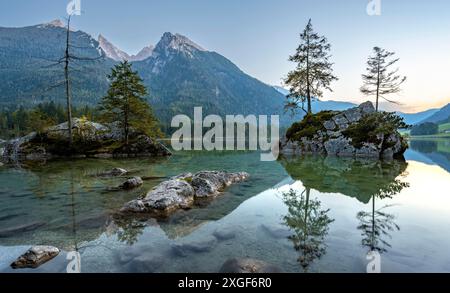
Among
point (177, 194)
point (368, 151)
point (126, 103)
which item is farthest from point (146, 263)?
point (368, 151)

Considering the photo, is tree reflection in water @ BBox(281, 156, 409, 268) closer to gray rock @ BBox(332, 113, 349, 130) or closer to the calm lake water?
the calm lake water

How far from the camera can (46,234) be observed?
758 centimetres

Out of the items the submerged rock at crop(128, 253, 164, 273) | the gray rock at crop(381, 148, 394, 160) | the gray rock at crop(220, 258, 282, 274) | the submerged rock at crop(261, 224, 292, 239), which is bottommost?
the submerged rock at crop(261, 224, 292, 239)

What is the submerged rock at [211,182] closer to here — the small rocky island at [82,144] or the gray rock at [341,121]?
the small rocky island at [82,144]

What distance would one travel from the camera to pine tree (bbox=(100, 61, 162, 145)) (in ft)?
109

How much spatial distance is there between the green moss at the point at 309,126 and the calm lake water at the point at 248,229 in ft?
80.9

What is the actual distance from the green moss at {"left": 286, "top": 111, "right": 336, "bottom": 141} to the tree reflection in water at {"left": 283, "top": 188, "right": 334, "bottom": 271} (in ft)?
91.0

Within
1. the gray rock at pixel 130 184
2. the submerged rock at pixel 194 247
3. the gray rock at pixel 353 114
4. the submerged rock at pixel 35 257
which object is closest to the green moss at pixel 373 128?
the gray rock at pixel 353 114

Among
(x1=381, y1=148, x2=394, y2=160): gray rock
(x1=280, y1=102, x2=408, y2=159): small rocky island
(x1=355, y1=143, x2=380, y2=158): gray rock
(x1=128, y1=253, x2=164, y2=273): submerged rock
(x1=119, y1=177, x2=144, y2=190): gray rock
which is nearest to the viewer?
(x1=128, y1=253, x2=164, y2=273): submerged rock

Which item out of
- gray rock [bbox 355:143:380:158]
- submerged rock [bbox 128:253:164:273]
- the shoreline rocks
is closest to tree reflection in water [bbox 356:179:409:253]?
submerged rock [bbox 128:253:164:273]

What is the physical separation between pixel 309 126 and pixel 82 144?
32.2 metres

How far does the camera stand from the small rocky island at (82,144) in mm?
32269

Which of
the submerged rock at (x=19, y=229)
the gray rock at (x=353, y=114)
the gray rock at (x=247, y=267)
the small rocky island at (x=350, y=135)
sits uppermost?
the gray rock at (x=353, y=114)
